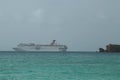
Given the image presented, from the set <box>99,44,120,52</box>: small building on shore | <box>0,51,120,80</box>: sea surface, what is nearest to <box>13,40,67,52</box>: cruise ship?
<box>99,44,120,52</box>: small building on shore

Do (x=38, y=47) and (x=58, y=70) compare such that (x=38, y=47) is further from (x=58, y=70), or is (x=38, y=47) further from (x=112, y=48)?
(x=58, y=70)

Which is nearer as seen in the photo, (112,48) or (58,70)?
(58,70)

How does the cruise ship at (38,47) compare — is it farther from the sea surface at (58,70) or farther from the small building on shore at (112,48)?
the sea surface at (58,70)

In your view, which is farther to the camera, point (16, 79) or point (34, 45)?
point (34, 45)

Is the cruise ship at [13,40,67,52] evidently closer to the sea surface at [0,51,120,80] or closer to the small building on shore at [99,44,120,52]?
the small building on shore at [99,44,120,52]

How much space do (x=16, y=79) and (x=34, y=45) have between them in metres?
111

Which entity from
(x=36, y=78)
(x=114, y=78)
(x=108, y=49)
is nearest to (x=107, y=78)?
(x=114, y=78)

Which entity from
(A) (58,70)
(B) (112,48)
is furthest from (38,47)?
(A) (58,70)

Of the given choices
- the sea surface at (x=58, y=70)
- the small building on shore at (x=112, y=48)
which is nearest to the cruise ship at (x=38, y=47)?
the small building on shore at (x=112, y=48)

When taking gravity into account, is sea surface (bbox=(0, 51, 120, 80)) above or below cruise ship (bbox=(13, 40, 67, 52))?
below

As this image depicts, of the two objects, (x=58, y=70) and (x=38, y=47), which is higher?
(x=38, y=47)

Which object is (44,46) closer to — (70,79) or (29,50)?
(29,50)

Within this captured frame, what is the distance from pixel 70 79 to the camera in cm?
2827

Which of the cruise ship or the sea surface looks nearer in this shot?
the sea surface
